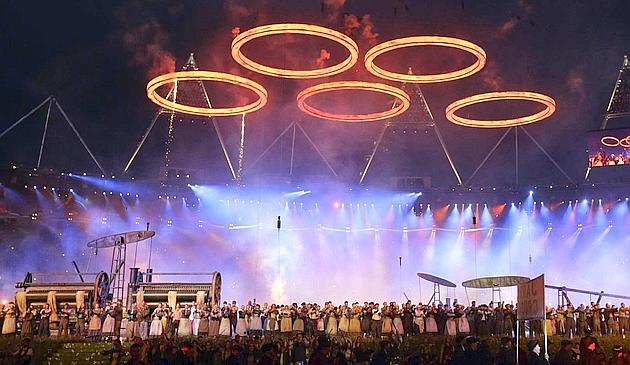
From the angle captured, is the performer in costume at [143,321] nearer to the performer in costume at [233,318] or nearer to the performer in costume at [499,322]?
the performer in costume at [233,318]

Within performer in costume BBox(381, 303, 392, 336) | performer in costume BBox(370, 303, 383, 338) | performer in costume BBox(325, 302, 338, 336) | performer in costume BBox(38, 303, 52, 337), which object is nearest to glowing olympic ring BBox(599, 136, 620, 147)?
performer in costume BBox(381, 303, 392, 336)

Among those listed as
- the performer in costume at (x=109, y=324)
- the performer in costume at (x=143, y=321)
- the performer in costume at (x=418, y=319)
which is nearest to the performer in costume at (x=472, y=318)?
the performer in costume at (x=418, y=319)

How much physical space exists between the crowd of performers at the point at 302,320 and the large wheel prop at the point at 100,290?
880 millimetres

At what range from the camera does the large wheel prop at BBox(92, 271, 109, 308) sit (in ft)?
68.8

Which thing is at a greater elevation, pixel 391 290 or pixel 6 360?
pixel 391 290

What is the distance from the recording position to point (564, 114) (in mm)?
31172

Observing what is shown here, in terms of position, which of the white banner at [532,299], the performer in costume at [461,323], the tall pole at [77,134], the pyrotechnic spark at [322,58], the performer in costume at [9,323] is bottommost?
the performer in costume at [9,323]

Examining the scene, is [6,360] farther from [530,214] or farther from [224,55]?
[530,214]

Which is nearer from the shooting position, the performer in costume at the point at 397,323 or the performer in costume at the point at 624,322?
the performer in costume at the point at 397,323

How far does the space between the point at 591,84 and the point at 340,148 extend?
43.0 feet

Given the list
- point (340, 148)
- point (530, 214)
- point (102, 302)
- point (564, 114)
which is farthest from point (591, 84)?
point (102, 302)

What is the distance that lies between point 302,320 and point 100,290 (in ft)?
23.6

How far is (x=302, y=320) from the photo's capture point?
20203 mm

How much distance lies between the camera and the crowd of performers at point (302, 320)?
1938 cm
